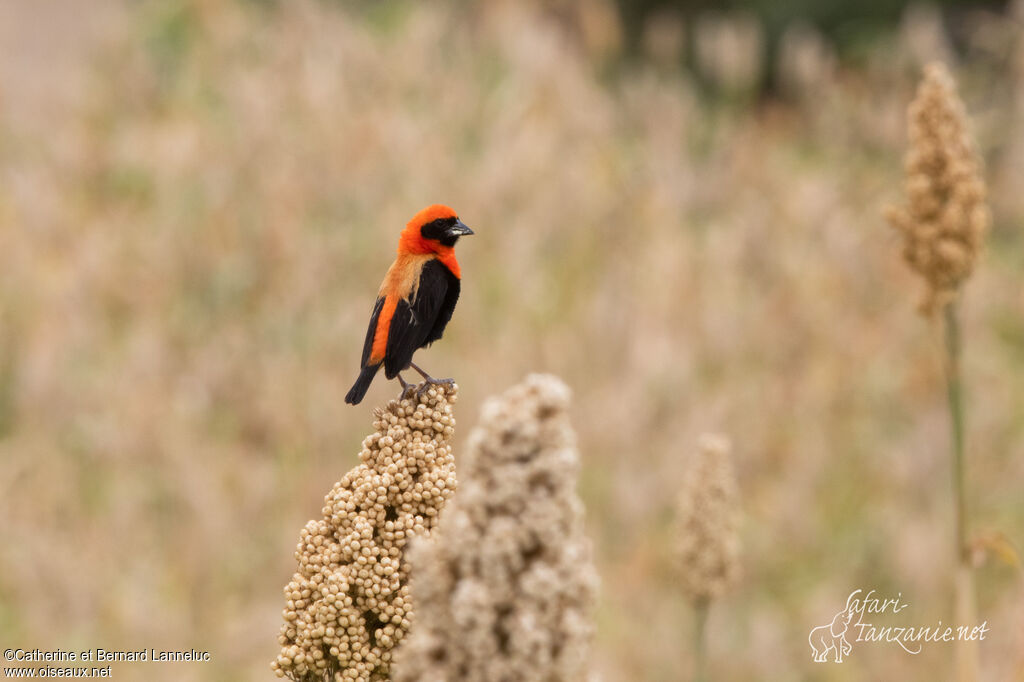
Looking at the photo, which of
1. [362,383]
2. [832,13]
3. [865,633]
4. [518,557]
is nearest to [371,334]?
[362,383]

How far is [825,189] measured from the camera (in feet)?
44.9

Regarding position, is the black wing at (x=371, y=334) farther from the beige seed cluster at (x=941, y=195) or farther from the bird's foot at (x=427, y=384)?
the beige seed cluster at (x=941, y=195)

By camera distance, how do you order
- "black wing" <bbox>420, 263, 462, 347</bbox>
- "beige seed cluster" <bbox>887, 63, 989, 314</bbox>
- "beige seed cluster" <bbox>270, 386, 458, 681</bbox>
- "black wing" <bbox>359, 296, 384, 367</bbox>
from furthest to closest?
1. "beige seed cluster" <bbox>887, 63, 989, 314</bbox>
2. "black wing" <bbox>420, 263, 462, 347</bbox>
3. "black wing" <bbox>359, 296, 384, 367</bbox>
4. "beige seed cluster" <bbox>270, 386, 458, 681</bbox>

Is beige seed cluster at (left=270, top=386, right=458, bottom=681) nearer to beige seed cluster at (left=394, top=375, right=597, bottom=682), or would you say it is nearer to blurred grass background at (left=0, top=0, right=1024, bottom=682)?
beige seed cluster at (left=394, top=375, right=597, bottom=682)

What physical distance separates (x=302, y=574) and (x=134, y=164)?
12118mm

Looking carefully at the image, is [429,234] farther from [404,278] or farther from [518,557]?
[518,557]

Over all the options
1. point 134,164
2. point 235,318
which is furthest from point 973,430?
point 134,164

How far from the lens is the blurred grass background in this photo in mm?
8984

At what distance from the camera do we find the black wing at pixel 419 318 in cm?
218

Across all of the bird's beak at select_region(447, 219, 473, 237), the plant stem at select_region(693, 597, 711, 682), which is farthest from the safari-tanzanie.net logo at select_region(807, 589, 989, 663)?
the bird's beak at select_region(447, 219, 473, 237)

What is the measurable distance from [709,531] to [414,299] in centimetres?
252

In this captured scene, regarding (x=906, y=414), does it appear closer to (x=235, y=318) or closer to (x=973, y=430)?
(x=973, y=430)

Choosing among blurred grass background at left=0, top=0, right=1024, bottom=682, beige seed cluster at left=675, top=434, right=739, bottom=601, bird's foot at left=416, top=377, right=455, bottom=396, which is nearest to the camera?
bird's foot at left=416, top=377, right=455, bottom=396

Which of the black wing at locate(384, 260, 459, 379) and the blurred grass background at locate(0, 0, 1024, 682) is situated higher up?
the blurred grass background at locate(0, 0, 1024, 682)
